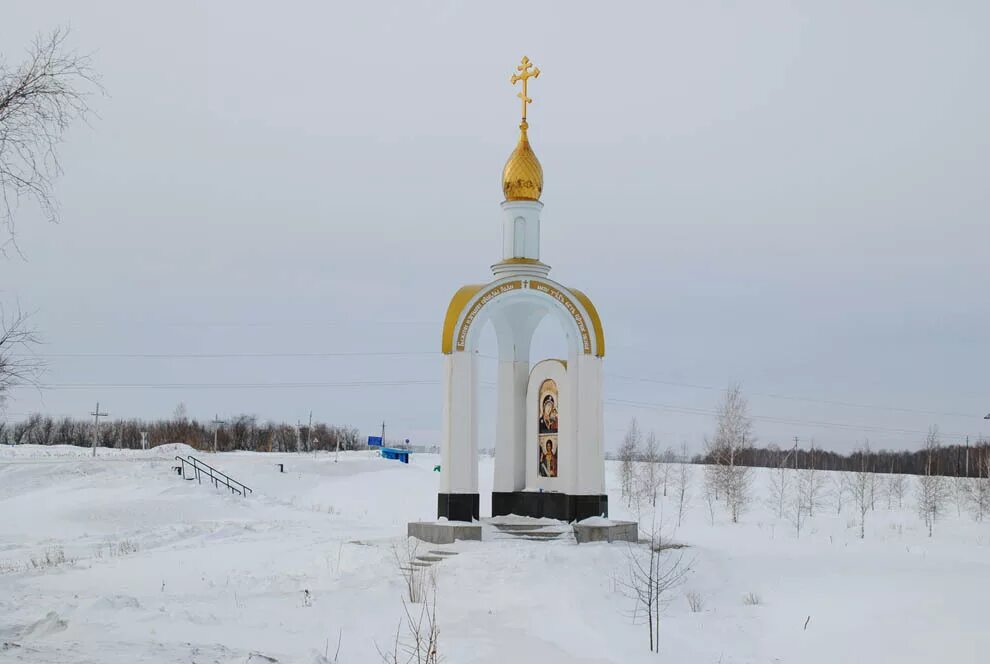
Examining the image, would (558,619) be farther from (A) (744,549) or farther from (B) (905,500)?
(B) (905,500)

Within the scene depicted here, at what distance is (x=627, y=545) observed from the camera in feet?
51.2

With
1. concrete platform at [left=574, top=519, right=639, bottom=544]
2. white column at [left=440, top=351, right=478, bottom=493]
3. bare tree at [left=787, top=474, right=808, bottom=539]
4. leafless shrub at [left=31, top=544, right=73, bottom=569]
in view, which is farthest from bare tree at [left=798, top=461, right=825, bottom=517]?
leafless shrub at [left=31, top=544, right=73, bottom=569]

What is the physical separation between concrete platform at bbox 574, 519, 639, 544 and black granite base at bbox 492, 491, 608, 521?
0.53 meters

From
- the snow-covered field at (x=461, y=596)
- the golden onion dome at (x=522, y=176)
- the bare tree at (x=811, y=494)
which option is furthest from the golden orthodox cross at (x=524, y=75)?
the bare tree at (x=811, y=494)

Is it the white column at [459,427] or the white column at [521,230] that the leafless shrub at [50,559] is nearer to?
the white column at [459,427]

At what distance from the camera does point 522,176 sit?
1919 centimetres

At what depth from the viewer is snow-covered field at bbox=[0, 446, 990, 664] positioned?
862cm

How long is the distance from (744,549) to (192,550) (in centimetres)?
1125

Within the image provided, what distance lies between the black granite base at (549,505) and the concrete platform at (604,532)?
20.8 inches

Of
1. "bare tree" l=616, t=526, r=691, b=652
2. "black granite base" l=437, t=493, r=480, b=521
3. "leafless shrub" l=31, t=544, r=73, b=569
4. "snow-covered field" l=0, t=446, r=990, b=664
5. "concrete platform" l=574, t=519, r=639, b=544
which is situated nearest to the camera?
A: "snow-covered field" l=0, t=446, r=990, b=664

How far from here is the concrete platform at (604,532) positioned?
1638cm

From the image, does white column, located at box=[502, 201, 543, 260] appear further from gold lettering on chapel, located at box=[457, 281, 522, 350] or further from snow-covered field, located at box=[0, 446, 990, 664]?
snow-covered field, located at box=[0, 446, 990, 664]

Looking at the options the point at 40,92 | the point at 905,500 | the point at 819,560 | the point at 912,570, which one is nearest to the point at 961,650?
the point at 912,570

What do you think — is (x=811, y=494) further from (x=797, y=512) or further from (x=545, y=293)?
(x=545, y=293)
